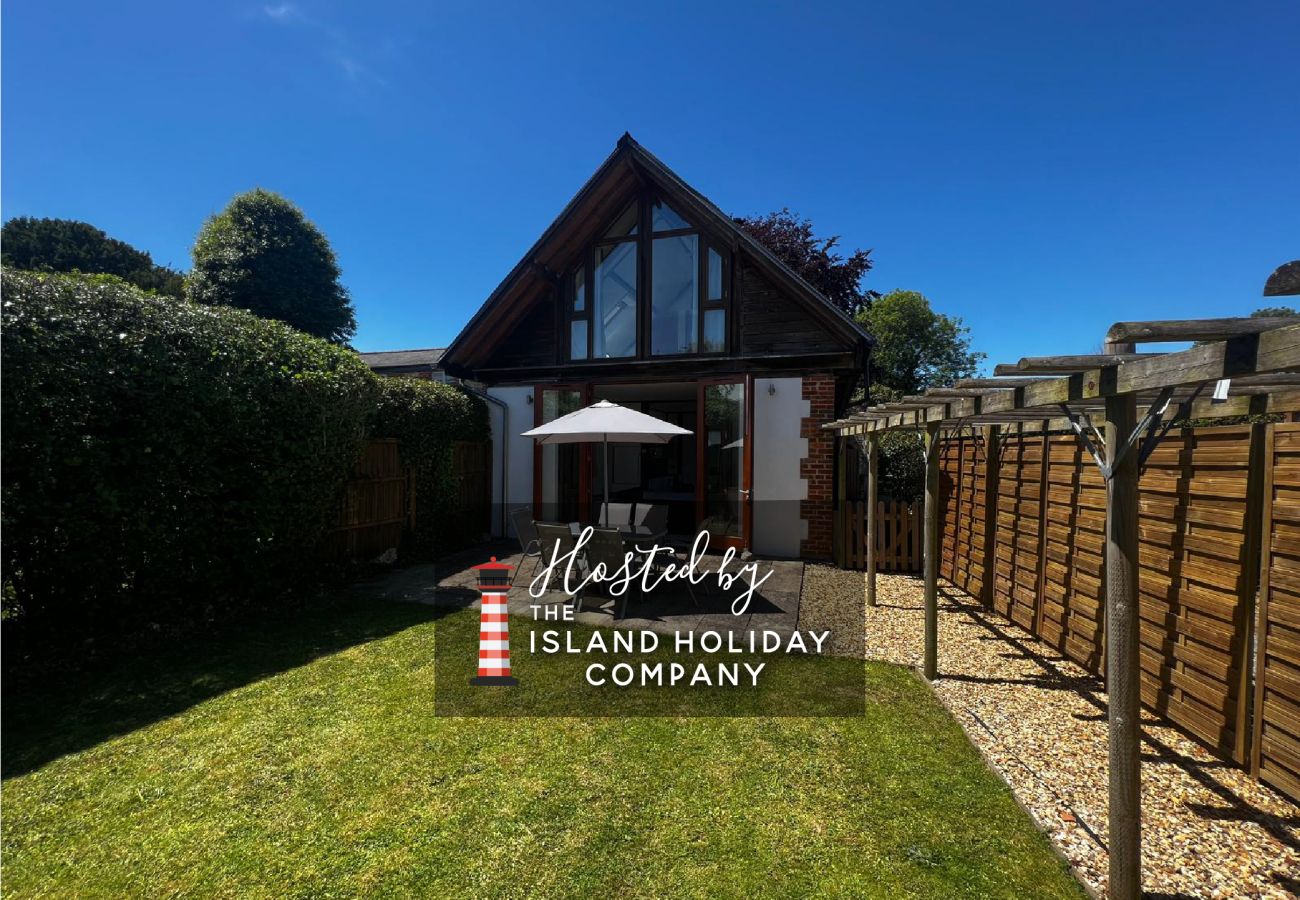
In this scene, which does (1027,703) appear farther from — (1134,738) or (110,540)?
(110,540)

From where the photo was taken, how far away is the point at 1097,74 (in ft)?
25.2

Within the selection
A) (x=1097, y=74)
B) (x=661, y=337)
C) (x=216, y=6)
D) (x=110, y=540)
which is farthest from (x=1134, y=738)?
(x=216, y=6)

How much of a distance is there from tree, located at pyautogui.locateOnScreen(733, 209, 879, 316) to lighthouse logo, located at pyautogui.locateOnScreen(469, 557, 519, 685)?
1945cm

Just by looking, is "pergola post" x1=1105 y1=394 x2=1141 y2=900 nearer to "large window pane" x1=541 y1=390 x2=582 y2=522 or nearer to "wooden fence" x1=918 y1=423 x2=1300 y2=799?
"wooden fence" x1=918 y1=423 x2=1300 y2=799

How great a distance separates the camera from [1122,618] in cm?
235

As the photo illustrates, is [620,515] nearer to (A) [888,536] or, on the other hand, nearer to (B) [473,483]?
(B) [473,483]

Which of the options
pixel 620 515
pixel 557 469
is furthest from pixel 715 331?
pixel 557 469

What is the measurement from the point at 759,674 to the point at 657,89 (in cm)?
1110

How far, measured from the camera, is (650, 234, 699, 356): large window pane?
10.2m

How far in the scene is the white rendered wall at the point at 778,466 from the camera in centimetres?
942

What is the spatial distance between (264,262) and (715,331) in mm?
19639

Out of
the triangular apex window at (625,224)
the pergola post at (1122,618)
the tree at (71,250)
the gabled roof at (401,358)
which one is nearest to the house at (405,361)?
the gabled roof at (401,358)

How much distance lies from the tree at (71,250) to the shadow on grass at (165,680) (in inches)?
1021

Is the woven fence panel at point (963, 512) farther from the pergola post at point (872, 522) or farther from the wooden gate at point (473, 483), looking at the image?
the wooden gate at point (473, 483)
